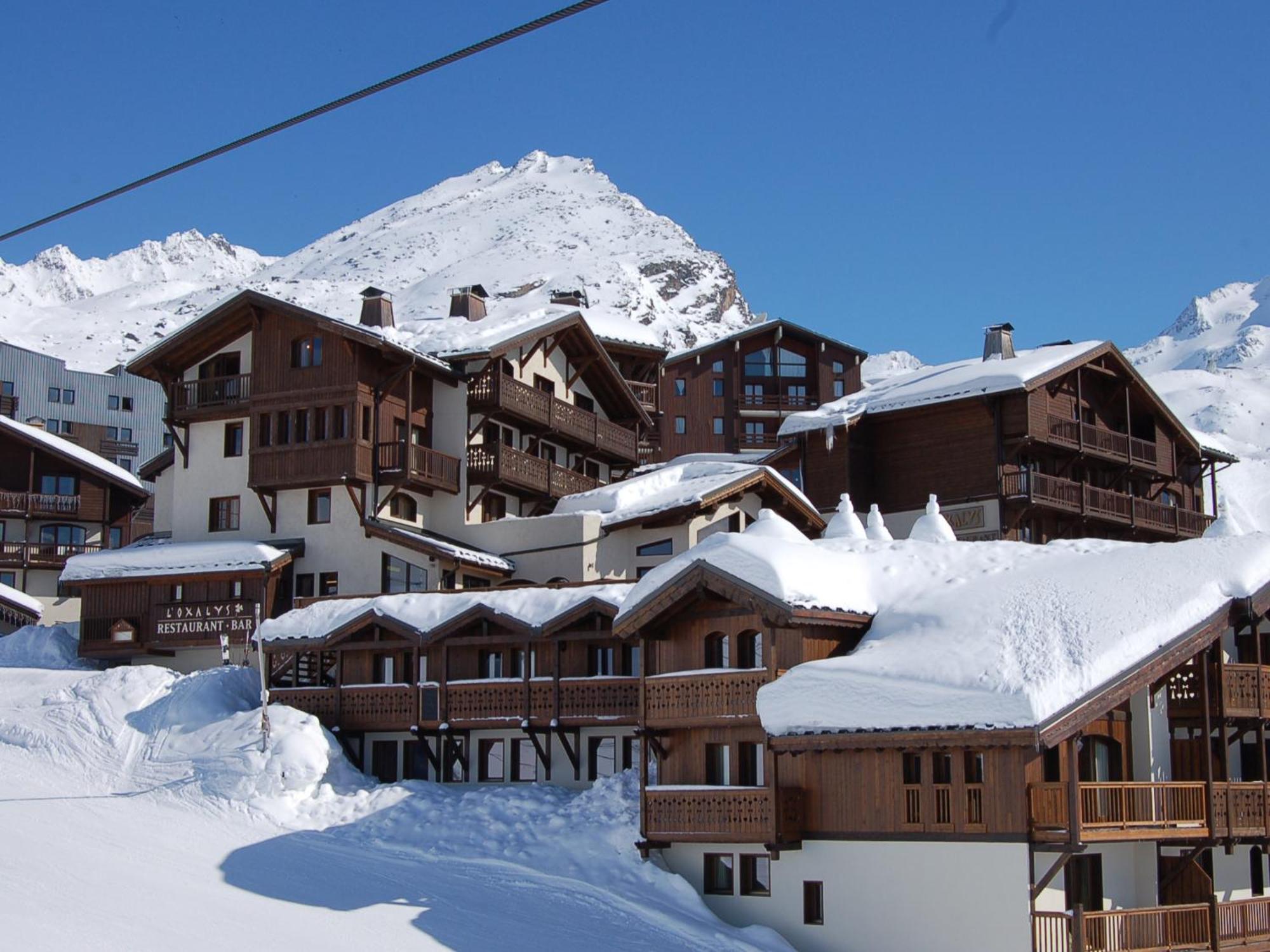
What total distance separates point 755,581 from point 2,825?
615 inches

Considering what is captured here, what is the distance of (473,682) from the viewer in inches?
1499

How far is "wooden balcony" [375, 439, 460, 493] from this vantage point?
152 ft

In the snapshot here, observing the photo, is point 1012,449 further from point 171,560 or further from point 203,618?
point 171,560

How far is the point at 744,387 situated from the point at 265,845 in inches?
1925

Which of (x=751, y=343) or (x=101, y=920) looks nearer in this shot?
(x=101, y=920)

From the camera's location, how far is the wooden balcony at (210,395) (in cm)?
4875

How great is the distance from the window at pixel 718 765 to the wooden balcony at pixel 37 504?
3857 centimetres

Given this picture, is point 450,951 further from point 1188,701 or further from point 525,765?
point 1188,701

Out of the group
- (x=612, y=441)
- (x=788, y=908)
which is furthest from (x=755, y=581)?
(x=612, y=441)

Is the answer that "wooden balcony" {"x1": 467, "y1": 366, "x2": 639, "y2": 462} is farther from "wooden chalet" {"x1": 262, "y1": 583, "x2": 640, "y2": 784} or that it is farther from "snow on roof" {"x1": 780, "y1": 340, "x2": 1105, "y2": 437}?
"wooden chalet" {"x1": 262, "y1": 583, "x2": 640, "y2": 784}

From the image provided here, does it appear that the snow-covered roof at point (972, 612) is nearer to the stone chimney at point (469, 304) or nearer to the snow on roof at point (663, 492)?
the snow on roof at point (663, 492)

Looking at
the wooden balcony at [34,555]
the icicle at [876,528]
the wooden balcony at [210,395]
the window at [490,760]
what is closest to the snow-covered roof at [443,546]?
the wooden balcony at [210,395]

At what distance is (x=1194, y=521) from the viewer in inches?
2381

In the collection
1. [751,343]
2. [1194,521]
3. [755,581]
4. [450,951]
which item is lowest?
[450,951]
